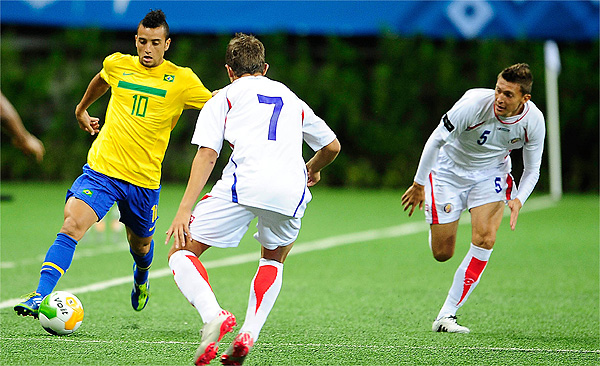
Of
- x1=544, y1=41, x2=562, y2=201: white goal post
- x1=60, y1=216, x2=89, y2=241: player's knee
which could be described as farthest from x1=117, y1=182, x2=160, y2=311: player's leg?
x1=544, y1=41, x2=562, y2=201: white goal post

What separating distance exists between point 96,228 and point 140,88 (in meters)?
5.19

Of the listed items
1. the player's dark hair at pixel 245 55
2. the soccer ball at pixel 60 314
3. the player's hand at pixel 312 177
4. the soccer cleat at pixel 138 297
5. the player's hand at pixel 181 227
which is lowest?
the soccer cleat at pixel 138 297

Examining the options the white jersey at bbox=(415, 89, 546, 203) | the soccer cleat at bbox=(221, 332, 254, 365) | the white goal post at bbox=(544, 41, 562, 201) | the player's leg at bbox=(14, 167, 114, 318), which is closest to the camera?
the soccer cleat at bbox=(221, 332, 254, 365)

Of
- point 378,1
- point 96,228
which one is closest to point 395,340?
point 96,228

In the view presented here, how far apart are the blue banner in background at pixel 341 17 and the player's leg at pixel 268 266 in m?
14.6

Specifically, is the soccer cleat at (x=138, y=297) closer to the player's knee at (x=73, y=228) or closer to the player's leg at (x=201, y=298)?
the player's knee at (x=73, y=228)

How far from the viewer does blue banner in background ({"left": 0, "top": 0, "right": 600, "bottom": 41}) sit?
18.1 meters

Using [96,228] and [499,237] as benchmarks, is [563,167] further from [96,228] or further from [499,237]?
[96,228]

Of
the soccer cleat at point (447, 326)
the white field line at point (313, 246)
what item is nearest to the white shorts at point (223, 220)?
the soccer cleat at point (447, 326)

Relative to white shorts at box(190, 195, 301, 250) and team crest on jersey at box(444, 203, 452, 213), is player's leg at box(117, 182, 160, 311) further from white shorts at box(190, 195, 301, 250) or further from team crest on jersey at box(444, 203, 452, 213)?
team crest on jersey at box(444, 203, 452, 213)

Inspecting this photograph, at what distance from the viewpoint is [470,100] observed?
5770 millimetres

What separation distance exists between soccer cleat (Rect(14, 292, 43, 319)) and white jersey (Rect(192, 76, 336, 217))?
1294 mm

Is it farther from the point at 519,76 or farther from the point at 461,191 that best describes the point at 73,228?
the point at 519,76

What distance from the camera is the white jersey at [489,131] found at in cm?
572
